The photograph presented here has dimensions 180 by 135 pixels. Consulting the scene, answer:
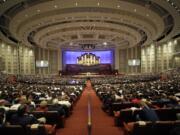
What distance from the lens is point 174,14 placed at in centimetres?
3098

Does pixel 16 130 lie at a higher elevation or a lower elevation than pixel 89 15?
lower

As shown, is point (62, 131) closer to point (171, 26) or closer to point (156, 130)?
point (156, 130)

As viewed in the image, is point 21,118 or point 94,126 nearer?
point 21,118

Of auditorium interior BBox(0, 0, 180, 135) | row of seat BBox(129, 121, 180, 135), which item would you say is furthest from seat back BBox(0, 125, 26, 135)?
row of seat BBox(129, 121, 180, 135)

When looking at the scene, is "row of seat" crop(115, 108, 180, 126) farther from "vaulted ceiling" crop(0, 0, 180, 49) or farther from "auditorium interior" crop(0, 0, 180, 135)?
"vaulted ceiling" crop(0, 0, 180, 49)

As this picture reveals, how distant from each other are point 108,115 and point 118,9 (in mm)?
22667

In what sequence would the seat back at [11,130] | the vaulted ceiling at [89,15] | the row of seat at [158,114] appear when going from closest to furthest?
1. the seat back at [11,130]
2. the row of seat at [158,114]
3. the vaulted ceiling at [89,15]

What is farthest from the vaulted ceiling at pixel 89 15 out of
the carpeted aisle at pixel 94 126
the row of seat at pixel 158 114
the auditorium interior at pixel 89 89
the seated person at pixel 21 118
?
the seated person at pixel 21 118

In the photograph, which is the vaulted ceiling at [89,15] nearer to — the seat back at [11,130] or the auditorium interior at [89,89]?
the auditorium interior at [89,89]

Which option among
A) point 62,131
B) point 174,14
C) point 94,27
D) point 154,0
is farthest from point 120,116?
point 94,27

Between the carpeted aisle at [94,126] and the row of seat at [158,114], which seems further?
the carpeted aisle at [94,126]

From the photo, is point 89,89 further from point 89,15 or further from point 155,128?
point 155,128

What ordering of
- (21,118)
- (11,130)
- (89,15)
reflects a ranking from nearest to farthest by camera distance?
(11,130) < (21,118) < (89,15)

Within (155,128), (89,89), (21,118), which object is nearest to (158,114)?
(155,128)
